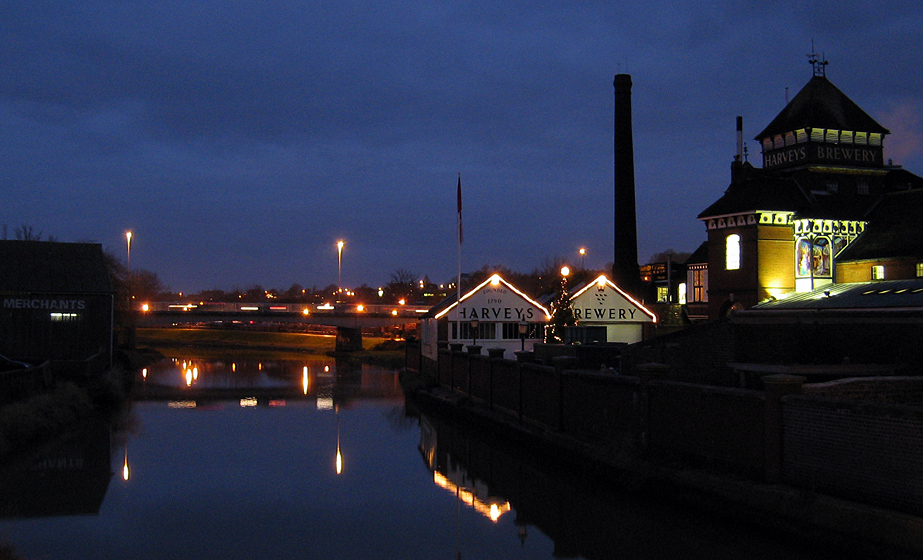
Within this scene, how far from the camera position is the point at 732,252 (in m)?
48.3

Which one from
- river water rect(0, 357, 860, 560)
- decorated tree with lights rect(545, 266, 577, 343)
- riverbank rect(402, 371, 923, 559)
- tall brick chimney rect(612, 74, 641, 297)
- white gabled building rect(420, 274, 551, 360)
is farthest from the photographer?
tall brick chimney rect(612, 74, 641, 297)

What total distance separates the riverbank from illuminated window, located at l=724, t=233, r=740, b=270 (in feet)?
86.8

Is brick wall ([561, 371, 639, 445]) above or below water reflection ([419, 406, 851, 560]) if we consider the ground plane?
above

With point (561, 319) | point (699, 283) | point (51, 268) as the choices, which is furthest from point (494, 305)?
point (699, 283)

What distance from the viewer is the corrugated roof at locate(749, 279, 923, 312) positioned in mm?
22922

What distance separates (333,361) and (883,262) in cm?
4698

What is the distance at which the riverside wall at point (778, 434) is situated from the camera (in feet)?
43.1

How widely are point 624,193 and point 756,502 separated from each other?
156ft

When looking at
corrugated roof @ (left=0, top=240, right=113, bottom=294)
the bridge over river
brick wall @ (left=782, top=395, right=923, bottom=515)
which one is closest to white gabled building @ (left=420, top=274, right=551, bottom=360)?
corrugated roof @ (left=0, top=240, right=113, bottom=294)

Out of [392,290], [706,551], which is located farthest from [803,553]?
[392,290]

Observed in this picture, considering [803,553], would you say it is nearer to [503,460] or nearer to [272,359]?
[503,460]

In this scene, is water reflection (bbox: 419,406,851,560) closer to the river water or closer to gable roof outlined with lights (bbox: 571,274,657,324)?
the river water

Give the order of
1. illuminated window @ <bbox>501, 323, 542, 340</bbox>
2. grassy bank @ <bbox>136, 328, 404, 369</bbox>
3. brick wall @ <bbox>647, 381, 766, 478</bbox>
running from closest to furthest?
brick wall @ <bbox>647, 381, 766, 478</bbox>, illuminated window @ <bbox>501, 323, 542, 340</bbox>, grassy bank @ <bbox>136, 328, 404, 369</bbox>

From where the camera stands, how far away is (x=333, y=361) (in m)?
74.7
